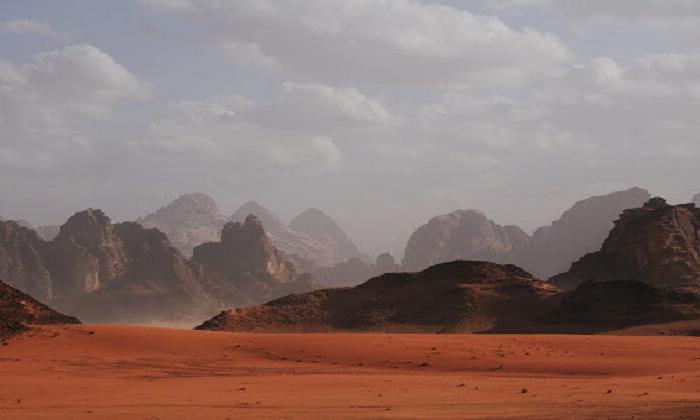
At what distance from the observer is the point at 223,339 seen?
36.2 meters

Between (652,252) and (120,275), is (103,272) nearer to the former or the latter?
(120,275)

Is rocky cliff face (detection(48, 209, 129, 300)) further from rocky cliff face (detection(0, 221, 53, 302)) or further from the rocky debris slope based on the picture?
the rocky debris slope

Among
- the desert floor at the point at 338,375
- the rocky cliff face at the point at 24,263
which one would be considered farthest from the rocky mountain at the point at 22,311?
the rocky cliff face at the point at 24,263

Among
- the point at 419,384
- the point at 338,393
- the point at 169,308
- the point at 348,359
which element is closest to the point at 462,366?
the point at 348,359

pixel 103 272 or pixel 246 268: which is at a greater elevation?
pixel 246 268

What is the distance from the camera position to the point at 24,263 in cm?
14762

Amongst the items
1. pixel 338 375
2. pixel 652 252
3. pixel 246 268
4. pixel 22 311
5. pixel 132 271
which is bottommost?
pixel 338 375

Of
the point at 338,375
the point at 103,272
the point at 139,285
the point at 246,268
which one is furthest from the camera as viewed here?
the point at 246,268

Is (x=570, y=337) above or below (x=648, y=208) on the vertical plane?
below

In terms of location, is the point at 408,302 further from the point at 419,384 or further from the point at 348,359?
the point at 419,384

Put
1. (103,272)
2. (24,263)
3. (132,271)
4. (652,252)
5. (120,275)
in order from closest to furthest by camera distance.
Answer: (652,252) < (24,263) < (120,275) < (132,271) < (103,272)

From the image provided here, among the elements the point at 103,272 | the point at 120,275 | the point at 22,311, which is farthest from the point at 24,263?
the point at 22,311

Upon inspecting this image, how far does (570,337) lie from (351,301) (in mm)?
30897

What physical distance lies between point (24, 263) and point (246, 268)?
4120cm
